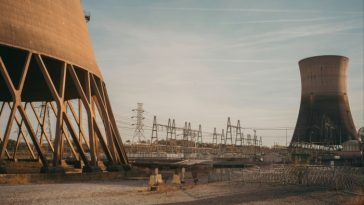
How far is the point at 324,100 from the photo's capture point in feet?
198

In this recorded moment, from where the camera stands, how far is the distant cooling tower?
5932cm

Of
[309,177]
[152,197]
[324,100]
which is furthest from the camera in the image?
[324,100]

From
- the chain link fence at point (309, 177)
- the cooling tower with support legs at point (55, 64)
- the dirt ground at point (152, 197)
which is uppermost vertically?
the cooling tower with support legs at point (55, 64)

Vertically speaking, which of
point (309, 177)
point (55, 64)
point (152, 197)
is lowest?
point (152, 197)

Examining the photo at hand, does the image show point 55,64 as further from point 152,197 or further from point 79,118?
point 152,197

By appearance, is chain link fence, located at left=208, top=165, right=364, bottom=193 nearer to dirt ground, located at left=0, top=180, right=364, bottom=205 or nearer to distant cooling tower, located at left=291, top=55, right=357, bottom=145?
dirt ground, located at left=0, top=180, right=364, bottom=205

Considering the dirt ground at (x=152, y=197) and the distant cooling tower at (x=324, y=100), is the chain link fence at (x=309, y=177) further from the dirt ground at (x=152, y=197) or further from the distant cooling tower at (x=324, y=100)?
the distant cooling tower at (x=324, y=100)

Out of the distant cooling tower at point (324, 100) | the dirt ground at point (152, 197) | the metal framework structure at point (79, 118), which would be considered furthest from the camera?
the distant cooling tower at point (324, 100)

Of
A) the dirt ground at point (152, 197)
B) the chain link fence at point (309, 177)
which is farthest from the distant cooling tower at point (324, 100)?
the dirt ground at point (152, 197)

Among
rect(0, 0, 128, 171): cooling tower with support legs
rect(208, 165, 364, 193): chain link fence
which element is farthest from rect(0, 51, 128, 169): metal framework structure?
rect(208, 165, 364, 193): chain link fence

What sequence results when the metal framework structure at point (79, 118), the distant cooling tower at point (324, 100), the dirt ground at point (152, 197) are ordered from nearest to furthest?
the dirt ground at point (152, 197) < the metal framework structure at point (79, 118) < the distant cooling tower at point (324, 100)

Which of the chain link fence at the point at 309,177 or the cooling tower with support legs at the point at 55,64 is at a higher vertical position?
the cooling tower with support legs at the point at 55,64

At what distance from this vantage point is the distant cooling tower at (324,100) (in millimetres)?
59322

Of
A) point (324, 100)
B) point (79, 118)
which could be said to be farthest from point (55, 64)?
point (324, 100)
